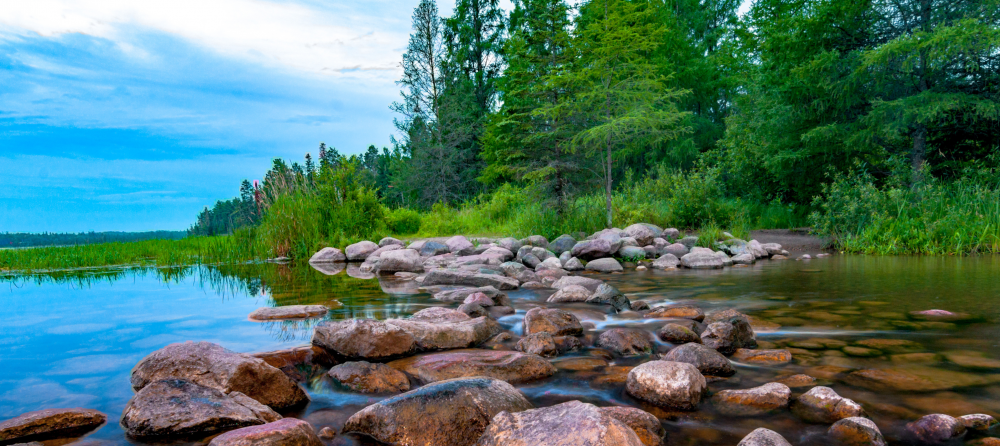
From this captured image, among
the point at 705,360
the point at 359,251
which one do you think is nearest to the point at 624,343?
the point at 705,360

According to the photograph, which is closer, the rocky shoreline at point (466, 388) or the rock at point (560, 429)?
the rock at point (560, 429)

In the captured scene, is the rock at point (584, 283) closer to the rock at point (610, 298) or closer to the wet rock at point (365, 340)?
the rock at point (610, 298)

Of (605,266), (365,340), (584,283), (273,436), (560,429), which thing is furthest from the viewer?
(605,266)

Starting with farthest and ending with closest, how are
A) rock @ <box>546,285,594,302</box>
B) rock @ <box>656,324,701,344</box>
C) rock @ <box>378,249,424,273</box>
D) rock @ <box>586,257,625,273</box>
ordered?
rock @ <box>378,249,424,273</box>, rock @ <box>586,257,625,273</box>, rock @ <box>546,285,594,302</box>, rock @ <box>656,324,701,344</box>

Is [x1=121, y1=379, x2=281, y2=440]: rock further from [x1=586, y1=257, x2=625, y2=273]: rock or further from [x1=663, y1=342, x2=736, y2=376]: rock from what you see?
[x1=586, y1=257, x2=625, y2=273]: rock

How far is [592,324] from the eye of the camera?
4.69 metres

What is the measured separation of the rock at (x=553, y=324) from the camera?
4.22 metres

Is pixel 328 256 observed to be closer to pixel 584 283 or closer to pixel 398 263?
pixel 398 263

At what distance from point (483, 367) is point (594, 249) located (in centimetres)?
675

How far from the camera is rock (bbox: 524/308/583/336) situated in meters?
4.22

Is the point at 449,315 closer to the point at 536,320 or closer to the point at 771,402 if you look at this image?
the point at 536,320

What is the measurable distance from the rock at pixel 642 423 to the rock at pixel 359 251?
10.0 m

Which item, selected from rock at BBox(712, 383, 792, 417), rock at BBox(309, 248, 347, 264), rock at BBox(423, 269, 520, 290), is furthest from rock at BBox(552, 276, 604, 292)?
rock at BBox(309, 248, 347, 264)

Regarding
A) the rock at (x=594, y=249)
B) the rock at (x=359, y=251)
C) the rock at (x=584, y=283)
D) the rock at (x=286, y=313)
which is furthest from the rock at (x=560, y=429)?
the rock at (x=359, y=251)
